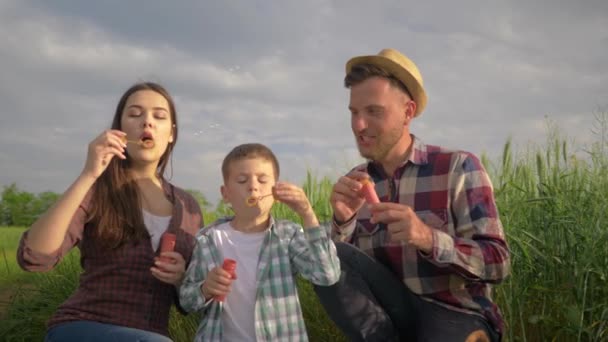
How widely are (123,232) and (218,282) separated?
2.00 ft

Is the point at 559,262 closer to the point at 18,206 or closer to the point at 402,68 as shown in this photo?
the point at 402,68

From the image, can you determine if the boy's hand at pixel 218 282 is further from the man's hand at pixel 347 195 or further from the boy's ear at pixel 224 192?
the man's hand at pixel 347 195

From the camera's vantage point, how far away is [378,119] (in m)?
3.05

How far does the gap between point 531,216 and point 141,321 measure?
274 centimetres

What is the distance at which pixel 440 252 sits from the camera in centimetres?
257

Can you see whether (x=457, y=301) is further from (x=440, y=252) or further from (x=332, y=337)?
(x=332, y=337)

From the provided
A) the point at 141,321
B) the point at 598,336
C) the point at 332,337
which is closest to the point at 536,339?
the point at 598,336

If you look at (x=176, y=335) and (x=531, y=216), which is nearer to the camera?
(x=531, y=216)

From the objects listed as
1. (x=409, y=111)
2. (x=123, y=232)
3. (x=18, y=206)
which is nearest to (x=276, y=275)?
(x=123, y=232)

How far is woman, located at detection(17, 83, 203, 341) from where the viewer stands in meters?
2.52

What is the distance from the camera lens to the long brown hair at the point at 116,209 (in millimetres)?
2740

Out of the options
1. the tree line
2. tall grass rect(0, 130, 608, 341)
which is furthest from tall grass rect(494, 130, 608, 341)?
the tree line

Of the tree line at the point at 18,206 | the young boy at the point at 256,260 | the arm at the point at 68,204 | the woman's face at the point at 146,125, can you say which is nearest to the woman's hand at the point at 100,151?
the arm at the point at 68,204

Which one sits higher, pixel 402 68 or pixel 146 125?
pixel 402 68
